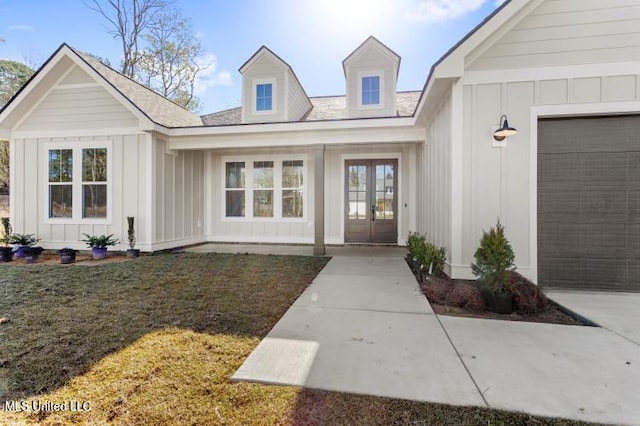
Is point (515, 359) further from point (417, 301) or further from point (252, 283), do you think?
point (252, 283)

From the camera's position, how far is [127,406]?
1.77 m

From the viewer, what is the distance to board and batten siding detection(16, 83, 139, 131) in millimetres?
6887

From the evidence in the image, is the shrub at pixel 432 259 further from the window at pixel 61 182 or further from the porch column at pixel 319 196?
the window at pixel 61 182

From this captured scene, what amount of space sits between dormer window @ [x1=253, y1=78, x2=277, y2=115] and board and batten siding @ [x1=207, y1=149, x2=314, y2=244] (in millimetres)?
1272

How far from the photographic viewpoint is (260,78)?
872 centimetres

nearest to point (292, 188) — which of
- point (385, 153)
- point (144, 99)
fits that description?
point (385, 153)

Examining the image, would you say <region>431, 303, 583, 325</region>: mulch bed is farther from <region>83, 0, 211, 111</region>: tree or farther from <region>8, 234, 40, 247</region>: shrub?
<region>83, 0, 211, 111</region>: tree

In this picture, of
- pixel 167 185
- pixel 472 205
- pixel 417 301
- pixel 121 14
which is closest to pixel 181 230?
pixel 167 185

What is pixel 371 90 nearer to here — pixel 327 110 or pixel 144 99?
pixel 327 110

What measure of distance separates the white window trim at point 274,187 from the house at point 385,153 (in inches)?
1.6

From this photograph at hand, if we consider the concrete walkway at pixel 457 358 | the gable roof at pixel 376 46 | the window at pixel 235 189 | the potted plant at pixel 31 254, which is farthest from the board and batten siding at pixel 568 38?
the potted plant at pixel 31 254

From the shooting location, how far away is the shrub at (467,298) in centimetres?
347

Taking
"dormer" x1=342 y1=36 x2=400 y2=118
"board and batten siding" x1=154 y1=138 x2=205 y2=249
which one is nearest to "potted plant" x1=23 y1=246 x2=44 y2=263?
"board and batten siding" x1=154 y1=138 x2=205 y2=249

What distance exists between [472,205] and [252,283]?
3461mm
